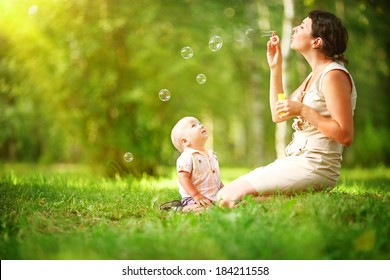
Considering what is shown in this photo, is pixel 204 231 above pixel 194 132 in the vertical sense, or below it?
below

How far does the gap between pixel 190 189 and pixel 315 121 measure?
3.52 ft

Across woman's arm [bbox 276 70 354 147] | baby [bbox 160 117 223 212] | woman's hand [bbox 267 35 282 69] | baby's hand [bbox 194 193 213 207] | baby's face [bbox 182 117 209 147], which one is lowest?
baby's hand [bbox 194 193 213 207]

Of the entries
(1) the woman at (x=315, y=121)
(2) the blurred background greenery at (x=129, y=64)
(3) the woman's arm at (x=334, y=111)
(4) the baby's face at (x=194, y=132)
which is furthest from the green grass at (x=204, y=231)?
(2) the blurred background greenery at (x=129, y=64)

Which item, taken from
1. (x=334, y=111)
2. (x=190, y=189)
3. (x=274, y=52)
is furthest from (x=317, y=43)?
(x=190, y=189)

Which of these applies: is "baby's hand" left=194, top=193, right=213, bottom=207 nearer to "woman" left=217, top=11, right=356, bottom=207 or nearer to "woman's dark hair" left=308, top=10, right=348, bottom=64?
"woman" left=217, top=11, right=356, bottom=207

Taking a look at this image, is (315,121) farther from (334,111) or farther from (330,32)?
(330,32)

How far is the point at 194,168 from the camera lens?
13.3 feet

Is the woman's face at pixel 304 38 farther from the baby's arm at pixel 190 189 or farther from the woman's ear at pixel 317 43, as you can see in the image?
the baby's arm at pixel 190 189

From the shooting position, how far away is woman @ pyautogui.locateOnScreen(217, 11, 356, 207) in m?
3.52

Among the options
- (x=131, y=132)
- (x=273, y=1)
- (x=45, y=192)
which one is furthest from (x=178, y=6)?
(x=45, y=192)

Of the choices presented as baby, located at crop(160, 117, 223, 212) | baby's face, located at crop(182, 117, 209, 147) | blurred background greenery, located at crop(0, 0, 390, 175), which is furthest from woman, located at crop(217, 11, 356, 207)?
blurred background greenery, located at crop(0, 0, 390, 175)

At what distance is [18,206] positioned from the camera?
3807 millimetres

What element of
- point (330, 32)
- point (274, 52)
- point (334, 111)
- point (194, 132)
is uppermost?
point (330, 32)
